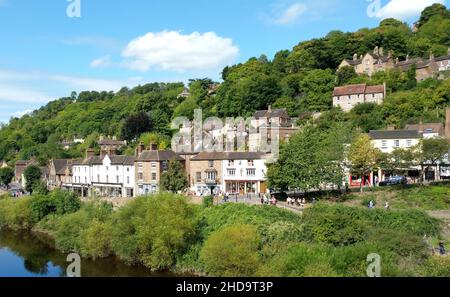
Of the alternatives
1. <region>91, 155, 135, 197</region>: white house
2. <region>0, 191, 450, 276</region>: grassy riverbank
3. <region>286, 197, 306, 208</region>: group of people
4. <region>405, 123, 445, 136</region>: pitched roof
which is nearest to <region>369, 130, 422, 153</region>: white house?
<region>405, 123, 445, 136</region>: pitched roof

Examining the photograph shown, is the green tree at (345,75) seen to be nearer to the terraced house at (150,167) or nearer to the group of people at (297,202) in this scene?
the terraced house at (150,167)

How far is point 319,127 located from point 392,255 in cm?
2926

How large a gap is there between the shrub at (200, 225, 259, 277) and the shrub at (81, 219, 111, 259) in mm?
10188

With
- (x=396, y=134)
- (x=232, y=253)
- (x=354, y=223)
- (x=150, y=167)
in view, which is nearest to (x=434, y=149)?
(x=396, y=134)

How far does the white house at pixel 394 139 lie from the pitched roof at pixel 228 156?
36.5 feet

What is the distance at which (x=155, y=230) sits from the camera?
2798cm

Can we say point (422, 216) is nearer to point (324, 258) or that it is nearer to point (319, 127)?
point (324, 258)

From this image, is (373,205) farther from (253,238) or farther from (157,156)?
(157,156)

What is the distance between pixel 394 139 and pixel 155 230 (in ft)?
84.3

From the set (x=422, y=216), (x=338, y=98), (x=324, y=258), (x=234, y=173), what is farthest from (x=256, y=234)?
(x=338, y=98)

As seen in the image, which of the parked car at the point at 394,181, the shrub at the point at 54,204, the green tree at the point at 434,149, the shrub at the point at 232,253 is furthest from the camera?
the shrub at the point at 54,204

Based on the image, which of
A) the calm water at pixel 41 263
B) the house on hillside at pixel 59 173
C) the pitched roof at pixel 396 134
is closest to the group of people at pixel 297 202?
the calm water at pixel 41 263

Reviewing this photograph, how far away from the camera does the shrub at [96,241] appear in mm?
31844

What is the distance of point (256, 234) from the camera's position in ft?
83.9
